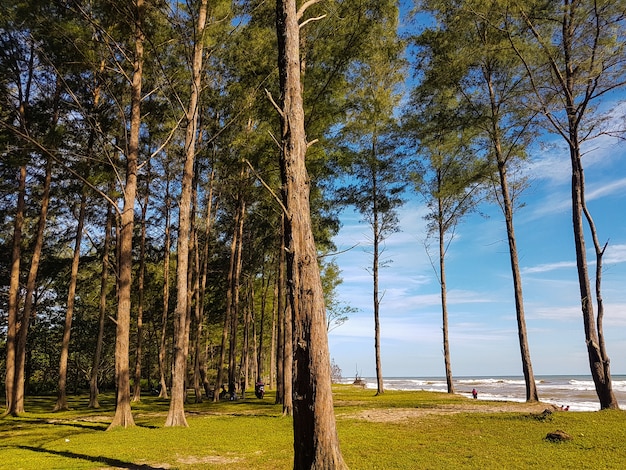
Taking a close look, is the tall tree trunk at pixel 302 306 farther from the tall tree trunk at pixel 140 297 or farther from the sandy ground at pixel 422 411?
the tall tree trunk at pixel 140 297

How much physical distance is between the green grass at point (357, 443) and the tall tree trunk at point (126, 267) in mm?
787

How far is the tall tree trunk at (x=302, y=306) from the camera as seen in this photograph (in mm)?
4070

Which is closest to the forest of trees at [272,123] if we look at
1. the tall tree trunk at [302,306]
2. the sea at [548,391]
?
the tall tree trunk at [302,306]

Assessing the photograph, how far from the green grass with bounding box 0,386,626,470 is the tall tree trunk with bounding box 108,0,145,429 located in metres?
0.79

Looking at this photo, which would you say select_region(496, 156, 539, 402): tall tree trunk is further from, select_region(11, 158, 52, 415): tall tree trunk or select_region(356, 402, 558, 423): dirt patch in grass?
select_region(11, 158, 52, 415): tall tree trunk

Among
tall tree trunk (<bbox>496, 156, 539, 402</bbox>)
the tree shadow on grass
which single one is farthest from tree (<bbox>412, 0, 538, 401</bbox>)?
the tree shadow on grass

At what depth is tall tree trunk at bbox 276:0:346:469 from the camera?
4070 millimetres

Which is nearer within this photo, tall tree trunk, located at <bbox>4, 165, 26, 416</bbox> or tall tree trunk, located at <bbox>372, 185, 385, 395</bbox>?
tall tree trunk, located at <bbox>4, 165, 26, 416</bbox>

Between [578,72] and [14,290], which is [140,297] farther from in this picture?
[578,72]

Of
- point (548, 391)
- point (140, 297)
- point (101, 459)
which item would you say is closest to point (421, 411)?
point (101, 459)

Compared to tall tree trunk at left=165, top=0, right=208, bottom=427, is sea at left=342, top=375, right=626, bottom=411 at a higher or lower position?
lower

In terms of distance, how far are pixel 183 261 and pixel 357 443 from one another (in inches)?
279

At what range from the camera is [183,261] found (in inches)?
470

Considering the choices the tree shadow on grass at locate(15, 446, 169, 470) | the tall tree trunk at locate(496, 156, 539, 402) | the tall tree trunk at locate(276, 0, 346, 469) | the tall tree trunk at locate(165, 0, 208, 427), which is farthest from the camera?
the tall tree trunk at locate(496, 156, 539, 402)
